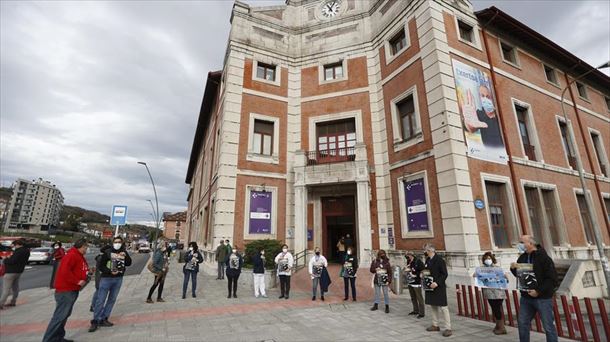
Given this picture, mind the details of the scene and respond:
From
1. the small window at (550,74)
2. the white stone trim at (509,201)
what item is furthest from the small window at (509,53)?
the white stone trim at (509,201)

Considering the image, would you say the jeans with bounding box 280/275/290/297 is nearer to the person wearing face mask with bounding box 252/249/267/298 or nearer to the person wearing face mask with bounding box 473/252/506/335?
the person wearing face mask with bounding box 252/249/267/298

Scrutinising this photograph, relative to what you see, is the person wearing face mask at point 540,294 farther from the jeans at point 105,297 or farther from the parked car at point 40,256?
the parked car at point 40,256

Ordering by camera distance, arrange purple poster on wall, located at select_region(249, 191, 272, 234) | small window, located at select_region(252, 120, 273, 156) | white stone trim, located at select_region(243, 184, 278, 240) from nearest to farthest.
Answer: white stone trim, located at select_region(243, 184, 278, 240)
purple poster on wall, located at select_region(249, 191, 272, 234)
small window, located at select_region(252, 120, 273, 156)

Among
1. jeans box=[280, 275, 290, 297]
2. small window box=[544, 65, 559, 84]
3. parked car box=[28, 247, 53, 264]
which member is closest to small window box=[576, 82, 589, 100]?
small window box=[544, 65, 559, 84]

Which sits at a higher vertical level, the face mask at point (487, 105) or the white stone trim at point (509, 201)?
the face mask at point (487, 105)

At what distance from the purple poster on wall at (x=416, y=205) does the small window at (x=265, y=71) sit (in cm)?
1059

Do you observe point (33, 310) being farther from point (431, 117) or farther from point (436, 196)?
point (431, 117)

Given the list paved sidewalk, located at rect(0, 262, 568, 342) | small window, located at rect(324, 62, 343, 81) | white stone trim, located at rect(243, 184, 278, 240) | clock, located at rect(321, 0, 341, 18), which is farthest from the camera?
clock, located at rect(321, 0, 341, 18)

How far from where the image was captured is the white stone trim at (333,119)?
16.0m

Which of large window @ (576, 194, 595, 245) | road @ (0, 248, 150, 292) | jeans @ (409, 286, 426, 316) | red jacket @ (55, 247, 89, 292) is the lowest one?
road @ (0, 248, 150, 292)

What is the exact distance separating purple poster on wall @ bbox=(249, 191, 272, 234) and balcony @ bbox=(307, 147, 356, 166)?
3.13m

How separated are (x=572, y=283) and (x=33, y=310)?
1768cm

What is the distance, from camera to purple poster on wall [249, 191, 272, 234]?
1501 centimetres

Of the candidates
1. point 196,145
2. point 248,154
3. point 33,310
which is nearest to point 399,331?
point 33,310
